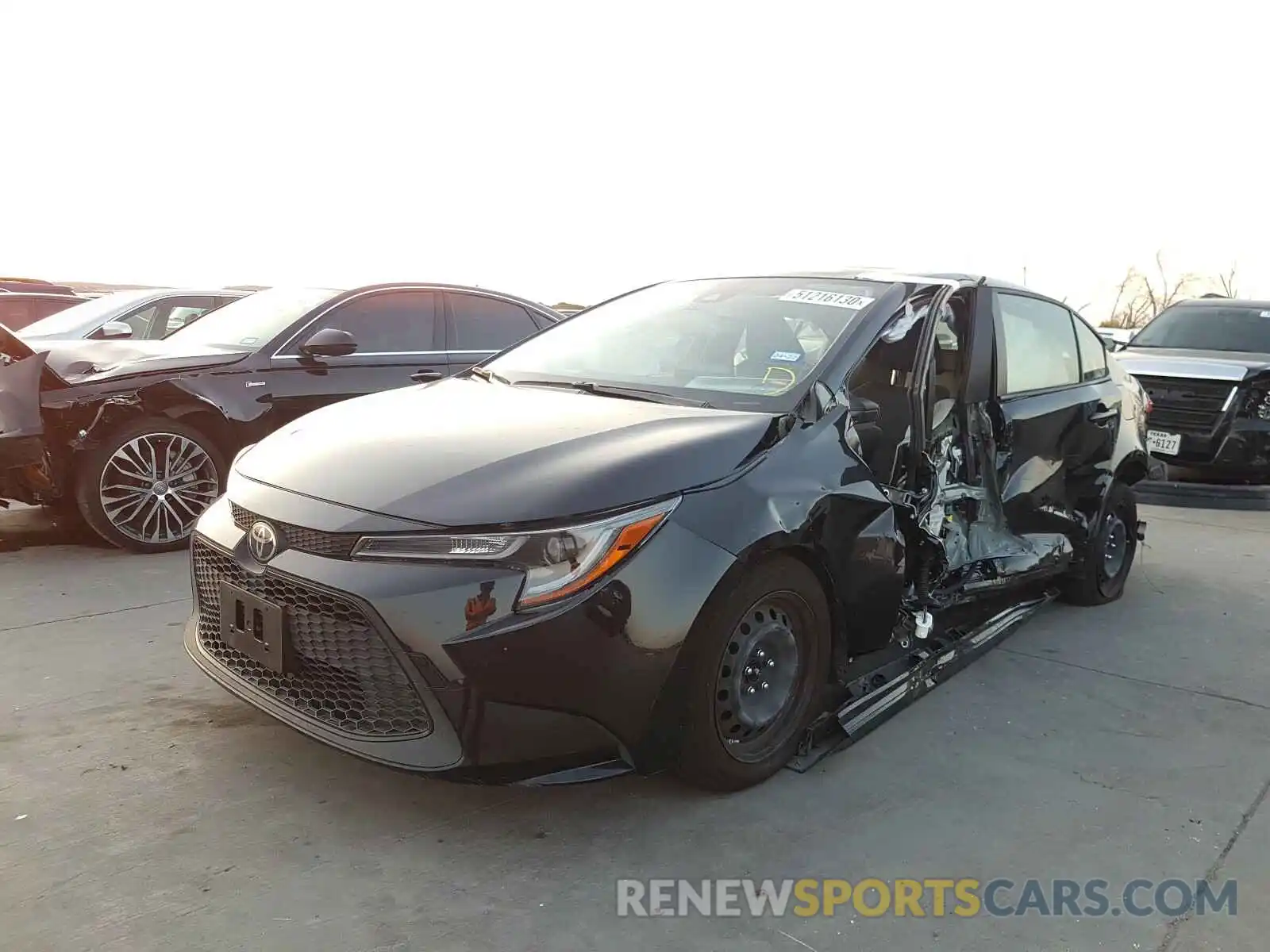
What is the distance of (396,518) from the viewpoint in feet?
8.21

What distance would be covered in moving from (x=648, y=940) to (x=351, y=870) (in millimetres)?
757

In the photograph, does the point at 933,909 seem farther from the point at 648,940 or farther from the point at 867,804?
the point at 648,940

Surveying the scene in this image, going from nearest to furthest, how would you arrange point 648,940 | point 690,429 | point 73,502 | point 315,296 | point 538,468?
1. point 648,940
2. point 538,468
3. point 690,429
4. point 73,502
5. point 315,296

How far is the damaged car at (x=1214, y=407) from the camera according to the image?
825 cm

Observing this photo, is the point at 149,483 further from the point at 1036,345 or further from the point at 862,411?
the point at 1036,345

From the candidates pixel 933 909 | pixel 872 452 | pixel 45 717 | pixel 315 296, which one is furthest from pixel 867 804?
pixel 315 296

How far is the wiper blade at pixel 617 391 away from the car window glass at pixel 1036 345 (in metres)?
1.66

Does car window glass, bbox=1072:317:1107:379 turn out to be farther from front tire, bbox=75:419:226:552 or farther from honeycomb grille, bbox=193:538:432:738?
front tire, bbox=75:419:226:552

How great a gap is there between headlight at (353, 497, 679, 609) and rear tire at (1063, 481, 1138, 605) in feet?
10.6

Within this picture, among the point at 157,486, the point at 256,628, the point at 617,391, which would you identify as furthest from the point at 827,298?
the point at 157,486

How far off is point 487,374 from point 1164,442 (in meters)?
6.79

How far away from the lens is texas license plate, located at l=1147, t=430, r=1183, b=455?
842 cm

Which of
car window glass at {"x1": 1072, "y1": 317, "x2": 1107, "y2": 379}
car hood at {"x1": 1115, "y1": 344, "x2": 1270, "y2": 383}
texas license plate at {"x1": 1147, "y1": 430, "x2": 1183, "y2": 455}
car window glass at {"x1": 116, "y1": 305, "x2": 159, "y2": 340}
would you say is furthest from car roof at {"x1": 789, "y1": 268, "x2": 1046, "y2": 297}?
car window glass at {"x1": 116, "y1": 305, "x2": 159, "y2": 340}

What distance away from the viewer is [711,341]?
3.61m
